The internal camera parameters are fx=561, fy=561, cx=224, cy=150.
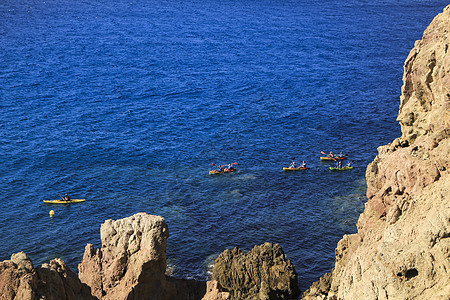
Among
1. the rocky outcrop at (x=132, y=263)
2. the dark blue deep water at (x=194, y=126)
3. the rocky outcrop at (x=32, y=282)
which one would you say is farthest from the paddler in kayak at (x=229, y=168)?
the rocky outcrop at (x=32, y=282)

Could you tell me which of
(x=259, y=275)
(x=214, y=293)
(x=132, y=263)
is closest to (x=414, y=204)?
(x=214, y=293)

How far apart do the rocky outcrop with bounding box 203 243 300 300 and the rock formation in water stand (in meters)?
11.3

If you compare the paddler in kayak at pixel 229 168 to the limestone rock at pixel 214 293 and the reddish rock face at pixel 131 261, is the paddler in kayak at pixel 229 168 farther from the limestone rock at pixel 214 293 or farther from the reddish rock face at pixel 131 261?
the limestone rock at pixel 214 293

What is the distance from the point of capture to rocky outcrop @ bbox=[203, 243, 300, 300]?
141ft

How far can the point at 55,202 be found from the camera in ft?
253

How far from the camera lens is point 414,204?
937 inches

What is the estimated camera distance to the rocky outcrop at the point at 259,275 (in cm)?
4306

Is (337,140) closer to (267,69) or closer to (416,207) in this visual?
(267,69)

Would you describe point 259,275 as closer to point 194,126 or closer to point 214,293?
point 214,293

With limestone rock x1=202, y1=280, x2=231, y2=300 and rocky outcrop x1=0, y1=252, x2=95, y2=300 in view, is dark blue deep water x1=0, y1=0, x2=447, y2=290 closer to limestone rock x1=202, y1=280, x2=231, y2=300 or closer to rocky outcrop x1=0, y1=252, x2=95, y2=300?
limestone rock x1=202, y1=280, x2=231, y2=300

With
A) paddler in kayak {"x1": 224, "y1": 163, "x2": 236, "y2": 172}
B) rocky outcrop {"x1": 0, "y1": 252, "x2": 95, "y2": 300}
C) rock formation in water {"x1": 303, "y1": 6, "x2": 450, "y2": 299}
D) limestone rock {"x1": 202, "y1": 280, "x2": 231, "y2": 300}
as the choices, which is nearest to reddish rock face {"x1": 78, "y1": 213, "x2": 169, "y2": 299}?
limestone rock {"x1": 202, "y1": 280, "x2": 231, "y2": 300}

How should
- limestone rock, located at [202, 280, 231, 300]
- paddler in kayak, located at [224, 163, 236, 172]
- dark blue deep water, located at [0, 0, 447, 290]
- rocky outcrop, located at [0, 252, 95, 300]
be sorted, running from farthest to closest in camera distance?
A: paddler in kayak, located at [224, 163, 236, 172], dark blue deep water, located at [0, 0, 447, 290], limestone rock, located at [202, 280, 231, 300], rocky outcrop, located at [0, 252, 95, 300]

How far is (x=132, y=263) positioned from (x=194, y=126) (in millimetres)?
75996

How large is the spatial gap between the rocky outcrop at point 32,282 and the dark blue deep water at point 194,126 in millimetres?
31785
